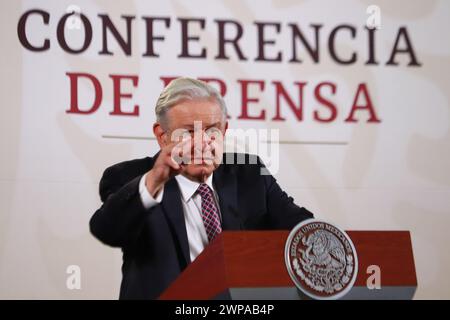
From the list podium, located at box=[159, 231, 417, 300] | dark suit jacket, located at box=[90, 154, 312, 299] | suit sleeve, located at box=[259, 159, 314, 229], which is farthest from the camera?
suit sleeve, located at box=[259, 159, 314, 229]

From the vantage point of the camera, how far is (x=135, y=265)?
2734 mm

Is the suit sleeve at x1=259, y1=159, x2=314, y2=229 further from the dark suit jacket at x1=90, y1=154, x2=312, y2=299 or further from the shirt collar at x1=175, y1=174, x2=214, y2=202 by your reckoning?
the shirt collar at x1=175, y1=174, x2=214, y2=202

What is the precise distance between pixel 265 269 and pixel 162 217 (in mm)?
669

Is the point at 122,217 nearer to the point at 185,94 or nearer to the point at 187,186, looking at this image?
the point at 187,186

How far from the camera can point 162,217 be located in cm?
277

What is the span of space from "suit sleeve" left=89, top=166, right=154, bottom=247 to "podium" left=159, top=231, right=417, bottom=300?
28 cm

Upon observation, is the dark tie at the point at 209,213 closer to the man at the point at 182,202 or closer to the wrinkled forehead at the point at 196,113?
the man at the point at 182,202

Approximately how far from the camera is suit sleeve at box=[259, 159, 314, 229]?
2947 millimetres

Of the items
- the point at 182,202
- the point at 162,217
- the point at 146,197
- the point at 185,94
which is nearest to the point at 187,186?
the point at 182,202

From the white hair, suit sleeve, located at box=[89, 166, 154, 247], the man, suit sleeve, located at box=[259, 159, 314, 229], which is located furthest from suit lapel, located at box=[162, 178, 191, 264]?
suit sleeve, located at box=[259, 159, 314, 229]

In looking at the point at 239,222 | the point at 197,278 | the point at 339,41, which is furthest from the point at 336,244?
the point at 339,41

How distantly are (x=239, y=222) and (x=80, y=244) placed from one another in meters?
0.91

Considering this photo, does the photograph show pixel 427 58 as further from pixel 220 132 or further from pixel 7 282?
pixel 7 282

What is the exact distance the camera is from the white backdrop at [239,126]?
11.5 feet
